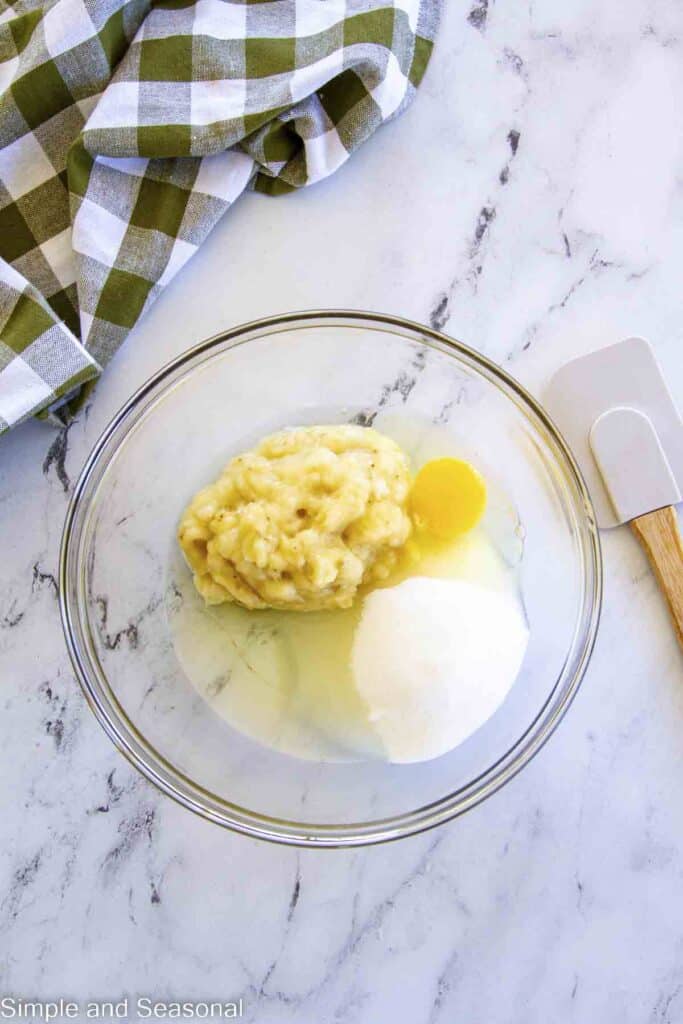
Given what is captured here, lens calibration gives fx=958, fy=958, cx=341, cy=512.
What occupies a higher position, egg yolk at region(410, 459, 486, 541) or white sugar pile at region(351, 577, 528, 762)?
egg yolk at region(410, 459, 486, 541)

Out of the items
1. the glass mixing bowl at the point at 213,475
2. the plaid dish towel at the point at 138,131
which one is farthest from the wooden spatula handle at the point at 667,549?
the plaid dish towel at the point at 138,131

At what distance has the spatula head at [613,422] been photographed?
150 centimetres

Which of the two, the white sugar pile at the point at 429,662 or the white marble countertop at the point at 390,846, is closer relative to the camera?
the white sugar pile at the point at 429,662

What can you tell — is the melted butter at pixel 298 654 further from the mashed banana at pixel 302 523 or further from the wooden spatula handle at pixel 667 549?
the wooden spatula handle at pixel 667 549

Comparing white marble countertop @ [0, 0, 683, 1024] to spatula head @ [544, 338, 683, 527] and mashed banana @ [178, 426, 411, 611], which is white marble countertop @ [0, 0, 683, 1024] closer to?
spatula head @ [544, 338, 683, 527]

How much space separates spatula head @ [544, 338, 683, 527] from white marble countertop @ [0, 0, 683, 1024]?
0.19ft

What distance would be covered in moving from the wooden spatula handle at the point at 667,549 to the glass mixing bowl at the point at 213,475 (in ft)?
0.35

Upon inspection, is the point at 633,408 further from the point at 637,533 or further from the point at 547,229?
the point at 547,229

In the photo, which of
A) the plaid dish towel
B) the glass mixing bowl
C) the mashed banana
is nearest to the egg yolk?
the mashed banana

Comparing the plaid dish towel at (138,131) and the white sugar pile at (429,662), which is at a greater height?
the plaid dish towel at (138,131)

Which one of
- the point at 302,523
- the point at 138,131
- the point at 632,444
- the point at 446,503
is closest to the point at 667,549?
the point at 632,444

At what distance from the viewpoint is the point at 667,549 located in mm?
1503

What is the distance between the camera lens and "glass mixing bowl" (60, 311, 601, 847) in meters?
1.43

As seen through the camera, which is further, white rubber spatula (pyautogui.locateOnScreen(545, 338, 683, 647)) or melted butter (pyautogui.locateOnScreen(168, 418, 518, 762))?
white rubber spatula (pyautogui.locateOnScreen(545, 338, 683, 647))
